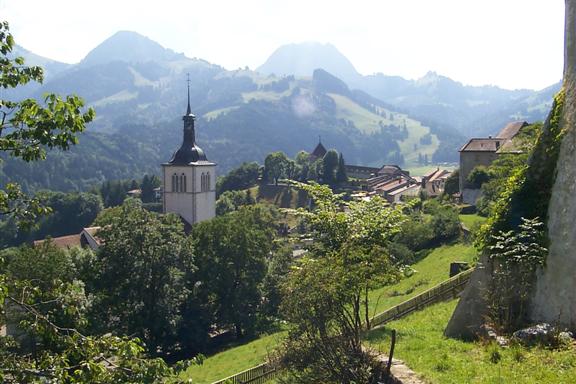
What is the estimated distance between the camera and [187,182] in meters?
68.5

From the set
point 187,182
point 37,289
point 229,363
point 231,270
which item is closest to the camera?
point 37,289

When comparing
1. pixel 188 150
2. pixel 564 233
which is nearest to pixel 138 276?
pixel 564 233

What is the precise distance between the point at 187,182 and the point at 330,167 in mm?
47274

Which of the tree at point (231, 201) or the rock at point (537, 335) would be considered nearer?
the rock at point (537, 335)

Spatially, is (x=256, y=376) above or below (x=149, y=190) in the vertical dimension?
above

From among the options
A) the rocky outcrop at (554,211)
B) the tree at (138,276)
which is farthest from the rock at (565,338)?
the tree at (138,276)

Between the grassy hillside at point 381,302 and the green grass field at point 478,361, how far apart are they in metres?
10.5

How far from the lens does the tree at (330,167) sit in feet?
362

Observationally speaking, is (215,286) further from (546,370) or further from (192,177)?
(192,177)

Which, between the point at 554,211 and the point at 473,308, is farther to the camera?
the point at 473,308

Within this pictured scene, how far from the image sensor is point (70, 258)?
31141 mm

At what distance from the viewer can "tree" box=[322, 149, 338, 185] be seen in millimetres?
110312

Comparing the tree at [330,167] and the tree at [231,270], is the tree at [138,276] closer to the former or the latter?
the tree at [231,270]

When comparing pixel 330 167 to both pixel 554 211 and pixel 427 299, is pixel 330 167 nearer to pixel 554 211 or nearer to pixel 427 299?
pixel 427 299
